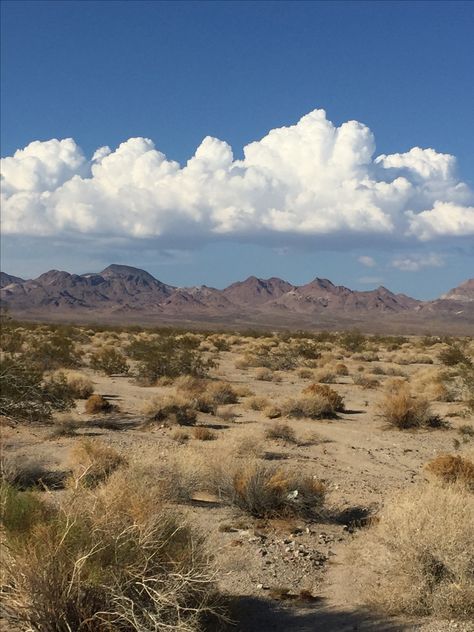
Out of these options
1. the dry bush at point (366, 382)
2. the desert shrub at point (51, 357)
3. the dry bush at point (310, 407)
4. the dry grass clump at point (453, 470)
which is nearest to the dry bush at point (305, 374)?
the dry bush at point (366, 382)

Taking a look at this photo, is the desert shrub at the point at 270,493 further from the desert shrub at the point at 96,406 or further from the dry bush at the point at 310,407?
the desert shrub at the point at 96,406

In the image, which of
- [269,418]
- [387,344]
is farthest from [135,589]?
[387,344]

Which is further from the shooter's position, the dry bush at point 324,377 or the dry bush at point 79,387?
the dry bush at point 324,377

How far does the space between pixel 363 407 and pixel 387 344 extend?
111 feet

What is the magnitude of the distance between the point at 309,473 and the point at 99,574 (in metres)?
7.78

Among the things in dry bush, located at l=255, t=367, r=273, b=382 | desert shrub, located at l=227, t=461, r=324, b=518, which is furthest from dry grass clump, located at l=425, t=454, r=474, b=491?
dry bush, located at l=255, t=367, r=273, b=382

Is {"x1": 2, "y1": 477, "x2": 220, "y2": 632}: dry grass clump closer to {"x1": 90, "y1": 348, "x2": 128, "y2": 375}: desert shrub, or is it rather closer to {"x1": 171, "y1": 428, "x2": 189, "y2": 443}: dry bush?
{"x1": 171, "y1": 428, "x2": 189, "y2": 443}: dry bush

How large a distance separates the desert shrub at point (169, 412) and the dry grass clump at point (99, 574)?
1151cm

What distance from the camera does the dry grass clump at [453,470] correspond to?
10280 millimetres

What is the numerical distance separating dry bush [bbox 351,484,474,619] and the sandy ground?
19 cm

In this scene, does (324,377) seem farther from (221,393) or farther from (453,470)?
(453,470)

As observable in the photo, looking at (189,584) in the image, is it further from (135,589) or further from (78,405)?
(78,405)

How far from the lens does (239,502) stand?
9.63 metres

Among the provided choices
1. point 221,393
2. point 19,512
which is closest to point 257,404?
point 221,393
